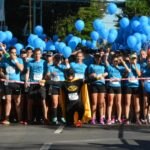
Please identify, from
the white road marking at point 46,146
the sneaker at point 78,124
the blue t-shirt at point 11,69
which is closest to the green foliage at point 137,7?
the blue t-shirt at point 11,69

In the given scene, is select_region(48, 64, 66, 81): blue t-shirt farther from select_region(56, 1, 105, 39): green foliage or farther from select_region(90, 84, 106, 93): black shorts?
select_region(56, 1, 105, 39): green foliage

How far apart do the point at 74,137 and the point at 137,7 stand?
47898 mm

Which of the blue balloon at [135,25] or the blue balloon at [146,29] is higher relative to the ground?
the blue balloon at [135,25]

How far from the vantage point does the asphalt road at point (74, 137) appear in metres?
11.2

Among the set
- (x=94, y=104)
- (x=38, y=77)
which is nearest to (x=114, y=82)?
(x=94, y=104)

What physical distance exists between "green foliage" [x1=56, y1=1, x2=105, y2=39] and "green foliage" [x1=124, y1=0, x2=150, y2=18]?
293cm

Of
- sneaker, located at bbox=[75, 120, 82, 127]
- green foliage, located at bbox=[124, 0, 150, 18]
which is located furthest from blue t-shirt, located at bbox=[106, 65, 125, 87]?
green foliage, located at bbox=[124, 0, 150, 18]

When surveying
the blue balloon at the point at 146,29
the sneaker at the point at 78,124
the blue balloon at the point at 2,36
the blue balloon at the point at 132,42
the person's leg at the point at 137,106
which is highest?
the blue balloon at the point at 146,29

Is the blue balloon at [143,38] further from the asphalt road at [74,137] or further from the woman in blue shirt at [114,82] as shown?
the asphalt road at [74,137]

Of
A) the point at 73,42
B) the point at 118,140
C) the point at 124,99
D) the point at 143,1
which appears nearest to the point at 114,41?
the point at 73,42

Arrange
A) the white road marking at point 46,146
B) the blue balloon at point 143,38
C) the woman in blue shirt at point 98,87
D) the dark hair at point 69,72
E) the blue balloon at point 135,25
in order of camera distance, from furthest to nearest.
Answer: the blue balloon at point 135,25
the blue balloon at point 143,38
the woman in blue shirt at point 98,87
the dark hair at point 69,72
the white road marking at point 46,146

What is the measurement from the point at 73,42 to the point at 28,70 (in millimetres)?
4105

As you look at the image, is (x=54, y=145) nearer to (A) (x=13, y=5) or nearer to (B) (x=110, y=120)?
(B) (x=110, y=120)

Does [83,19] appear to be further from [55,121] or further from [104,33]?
[55,121]
